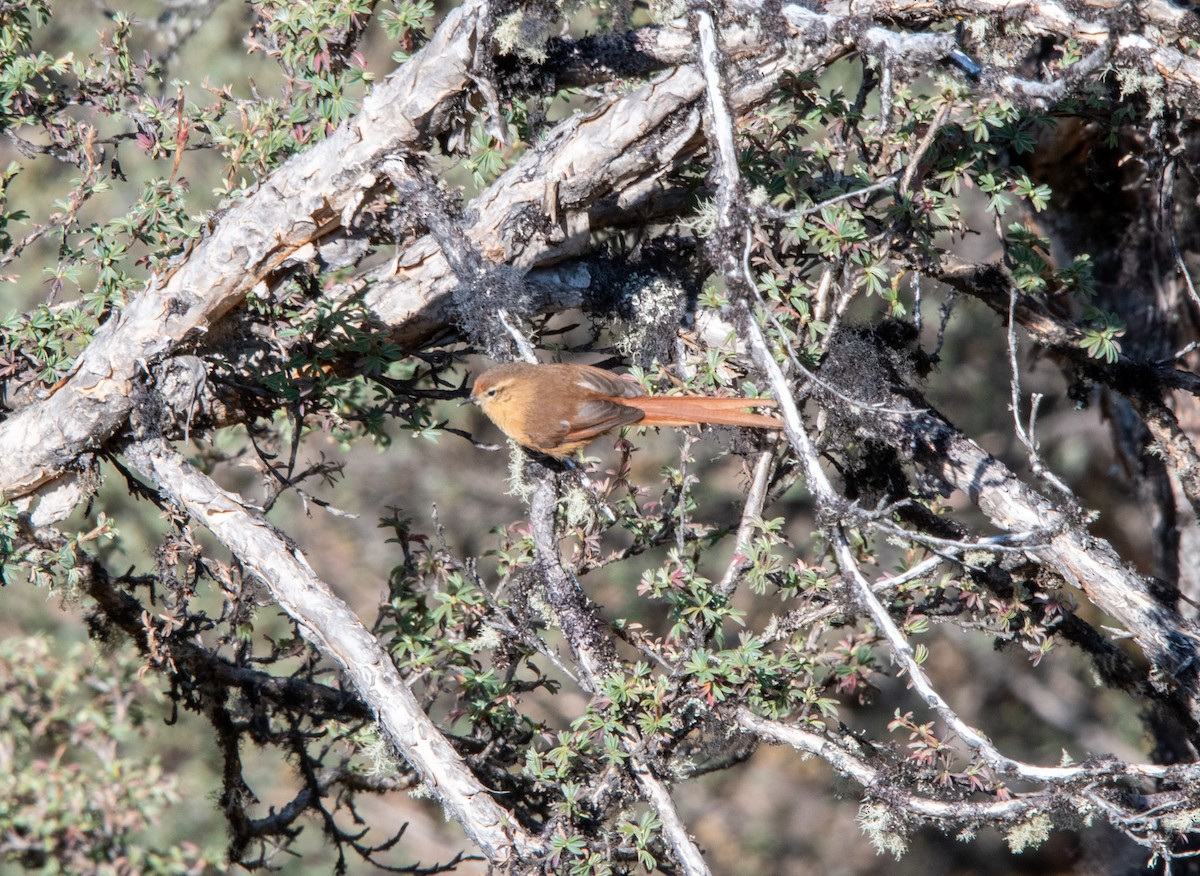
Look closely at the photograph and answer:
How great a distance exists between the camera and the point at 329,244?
3.58 metres

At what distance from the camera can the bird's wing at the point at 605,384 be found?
3891 mm

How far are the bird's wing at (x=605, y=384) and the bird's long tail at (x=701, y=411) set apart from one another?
144 mm

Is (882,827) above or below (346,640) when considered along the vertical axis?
below

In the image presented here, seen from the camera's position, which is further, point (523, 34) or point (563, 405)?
point (563, 405)

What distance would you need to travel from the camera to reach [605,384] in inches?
155

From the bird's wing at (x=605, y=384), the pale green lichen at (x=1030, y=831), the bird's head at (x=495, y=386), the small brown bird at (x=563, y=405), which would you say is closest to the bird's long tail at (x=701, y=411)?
the small brown bird at (x=563, y=405)

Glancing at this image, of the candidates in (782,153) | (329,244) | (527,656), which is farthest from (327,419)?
(782,153)

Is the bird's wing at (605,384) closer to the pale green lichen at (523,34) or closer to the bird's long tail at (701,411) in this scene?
the bird's long tail at (701,411)

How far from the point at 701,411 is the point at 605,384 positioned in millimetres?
530

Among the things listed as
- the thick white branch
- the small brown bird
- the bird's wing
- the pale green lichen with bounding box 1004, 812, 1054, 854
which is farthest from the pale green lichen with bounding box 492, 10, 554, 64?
the pale green lichen with bounding box 1004, 812, 1054, 854

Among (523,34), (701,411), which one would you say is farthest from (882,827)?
(523,34)

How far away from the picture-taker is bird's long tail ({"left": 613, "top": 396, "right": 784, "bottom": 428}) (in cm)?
340

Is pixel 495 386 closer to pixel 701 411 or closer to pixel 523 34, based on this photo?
pixel 701 411

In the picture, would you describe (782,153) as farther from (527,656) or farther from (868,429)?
(527,656)
